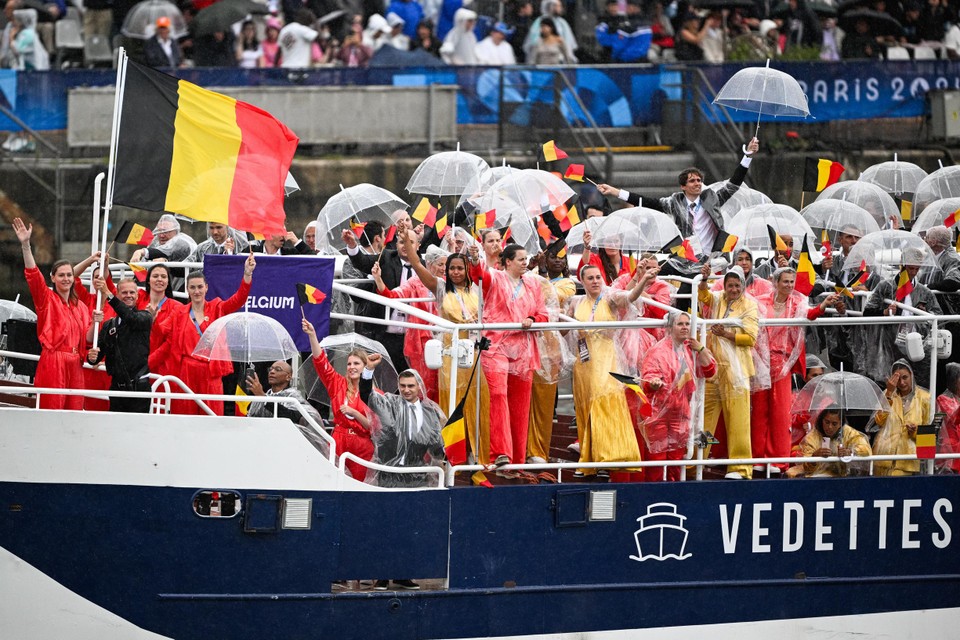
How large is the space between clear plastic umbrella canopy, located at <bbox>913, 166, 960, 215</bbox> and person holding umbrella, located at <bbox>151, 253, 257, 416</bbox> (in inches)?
294

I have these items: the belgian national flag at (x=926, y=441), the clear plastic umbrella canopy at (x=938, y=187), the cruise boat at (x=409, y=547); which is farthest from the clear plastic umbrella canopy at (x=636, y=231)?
the clear plastic umbrella canopy at (x=938, y=187)

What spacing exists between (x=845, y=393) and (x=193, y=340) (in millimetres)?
4872

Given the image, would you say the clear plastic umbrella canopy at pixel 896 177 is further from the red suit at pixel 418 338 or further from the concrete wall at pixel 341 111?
the concrete wall at pixel 341 111

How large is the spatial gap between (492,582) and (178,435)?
8.12 feet

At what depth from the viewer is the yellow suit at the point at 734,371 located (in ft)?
42.8

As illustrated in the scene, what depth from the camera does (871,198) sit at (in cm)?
1659

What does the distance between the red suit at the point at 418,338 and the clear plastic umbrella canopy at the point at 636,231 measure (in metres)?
1.48

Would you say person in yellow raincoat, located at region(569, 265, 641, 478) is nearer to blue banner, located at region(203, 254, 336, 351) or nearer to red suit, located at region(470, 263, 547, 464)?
red suit, located at region(470, 263, 547, 464)

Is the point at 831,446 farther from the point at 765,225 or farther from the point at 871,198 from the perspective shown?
Answer: the point at 871,198

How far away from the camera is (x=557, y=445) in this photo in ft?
48.1

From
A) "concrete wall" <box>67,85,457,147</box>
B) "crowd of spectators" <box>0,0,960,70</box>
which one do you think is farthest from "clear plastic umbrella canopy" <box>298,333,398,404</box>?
"crowd of spectators" <box>0,0,960,70</box>

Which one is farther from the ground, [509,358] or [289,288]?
[289,288]

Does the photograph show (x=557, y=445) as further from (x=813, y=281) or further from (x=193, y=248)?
(x=193, y=248)

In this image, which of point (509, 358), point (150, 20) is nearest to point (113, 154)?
point (509, 358)
